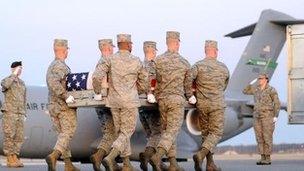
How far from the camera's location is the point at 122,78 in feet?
30.1

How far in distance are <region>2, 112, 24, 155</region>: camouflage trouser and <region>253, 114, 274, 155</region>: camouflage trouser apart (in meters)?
5.16

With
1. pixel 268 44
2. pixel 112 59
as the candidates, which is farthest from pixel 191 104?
pixel 268 44

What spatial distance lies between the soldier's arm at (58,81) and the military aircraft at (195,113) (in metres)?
6.20

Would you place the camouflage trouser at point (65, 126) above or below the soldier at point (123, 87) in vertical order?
below

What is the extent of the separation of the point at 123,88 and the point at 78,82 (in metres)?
0.78

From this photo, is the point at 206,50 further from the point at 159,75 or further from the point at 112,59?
the point at 112,59

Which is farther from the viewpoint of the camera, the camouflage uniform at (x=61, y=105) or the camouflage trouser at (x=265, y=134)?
the camouflage trouser at (x=265, y=134)

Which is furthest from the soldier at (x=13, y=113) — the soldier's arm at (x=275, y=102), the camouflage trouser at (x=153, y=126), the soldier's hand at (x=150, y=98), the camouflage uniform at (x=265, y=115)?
the soldier's arm at (x=275, y=102)

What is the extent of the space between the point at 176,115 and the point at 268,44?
1349 centimetres

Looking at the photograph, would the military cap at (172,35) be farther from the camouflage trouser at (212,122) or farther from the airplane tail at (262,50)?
the airplane tail at (262,50)

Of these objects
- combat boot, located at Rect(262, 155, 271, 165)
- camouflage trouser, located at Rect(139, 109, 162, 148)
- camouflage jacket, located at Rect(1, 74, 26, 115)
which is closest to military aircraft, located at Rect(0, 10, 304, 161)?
combat boot, located at Rect(262, 155, 271, 165)

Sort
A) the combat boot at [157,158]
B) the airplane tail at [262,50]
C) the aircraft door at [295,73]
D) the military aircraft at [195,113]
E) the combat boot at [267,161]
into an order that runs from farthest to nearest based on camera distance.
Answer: the airplane tail at [262,50] < the military aircraft at [195,113] < the combat boot at [267,161] < the aircraft door at [295,73] < the combat boot at [157,158]

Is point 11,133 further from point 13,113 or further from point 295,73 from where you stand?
point 295,73

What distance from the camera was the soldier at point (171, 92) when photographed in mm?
9531
